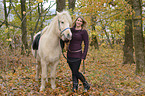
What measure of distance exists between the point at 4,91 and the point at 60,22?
2625 millimetres

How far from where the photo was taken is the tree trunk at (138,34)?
682 centimetres

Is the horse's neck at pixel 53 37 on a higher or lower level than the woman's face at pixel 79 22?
lower

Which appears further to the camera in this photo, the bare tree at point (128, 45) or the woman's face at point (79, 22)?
the bare tree at point (128, 45)

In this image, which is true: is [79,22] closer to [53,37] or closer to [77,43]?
[77,43]

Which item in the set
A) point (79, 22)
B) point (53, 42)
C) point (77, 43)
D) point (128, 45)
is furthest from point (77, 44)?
point (128, 45)

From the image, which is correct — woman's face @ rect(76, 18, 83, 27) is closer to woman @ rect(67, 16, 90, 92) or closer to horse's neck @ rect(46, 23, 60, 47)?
woman @ rect(67, 16, 90, 92)

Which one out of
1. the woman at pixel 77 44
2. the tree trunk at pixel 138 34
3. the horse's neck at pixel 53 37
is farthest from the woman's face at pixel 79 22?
the tree trunk at pixel 138 34

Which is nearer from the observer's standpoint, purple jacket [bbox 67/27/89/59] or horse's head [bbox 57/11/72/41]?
horse's head [bbox 57/11/72/41]

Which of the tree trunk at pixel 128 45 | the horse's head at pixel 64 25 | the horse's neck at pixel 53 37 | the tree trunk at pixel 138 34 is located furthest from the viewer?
the tree trunk at pixel 128 45

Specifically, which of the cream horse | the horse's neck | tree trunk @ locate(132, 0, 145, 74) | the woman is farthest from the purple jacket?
tree trunk @ locate(132, 0, 145, 74)

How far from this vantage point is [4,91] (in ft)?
15.3

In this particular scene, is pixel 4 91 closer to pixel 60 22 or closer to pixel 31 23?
pixel 60 22

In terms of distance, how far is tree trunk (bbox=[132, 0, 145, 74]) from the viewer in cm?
682

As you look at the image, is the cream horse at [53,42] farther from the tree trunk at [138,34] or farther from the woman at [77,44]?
the tree trunk at [138,34]
